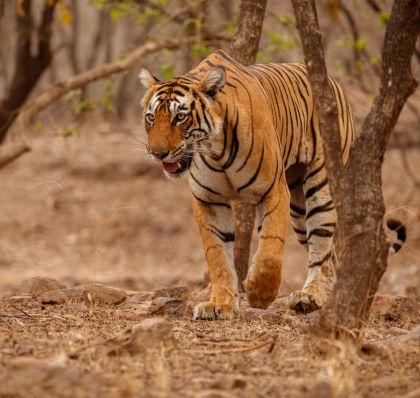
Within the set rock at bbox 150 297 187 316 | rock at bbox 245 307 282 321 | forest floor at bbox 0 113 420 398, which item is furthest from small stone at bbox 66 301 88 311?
rock at bbox 245 307 282 321

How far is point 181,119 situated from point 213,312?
3.60 feet

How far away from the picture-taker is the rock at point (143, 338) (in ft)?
13.4

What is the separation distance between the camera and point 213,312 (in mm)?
5508

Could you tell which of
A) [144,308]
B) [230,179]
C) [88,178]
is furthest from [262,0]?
[88,178]

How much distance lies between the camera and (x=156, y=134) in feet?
17.1

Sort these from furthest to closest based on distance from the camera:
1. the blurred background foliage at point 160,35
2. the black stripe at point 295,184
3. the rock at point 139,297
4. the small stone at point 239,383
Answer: the blurred background foliage at point 160,35 < the black stripe at point 295,184 < the rock at point 139,297 < the small stone at point 239,383

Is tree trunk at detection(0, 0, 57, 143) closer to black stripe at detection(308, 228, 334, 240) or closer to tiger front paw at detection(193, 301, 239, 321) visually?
black stripe at detection(308, 228, 334, 240)

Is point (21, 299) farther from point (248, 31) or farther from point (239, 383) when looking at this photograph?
point (239, 383)

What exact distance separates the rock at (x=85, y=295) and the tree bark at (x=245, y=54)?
1071mm

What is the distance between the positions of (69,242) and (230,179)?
28.1 ft

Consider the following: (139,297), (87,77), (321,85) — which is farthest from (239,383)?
(87,77)

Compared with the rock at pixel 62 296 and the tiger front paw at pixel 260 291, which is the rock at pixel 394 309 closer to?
the tiger front paw at pixel 260 291

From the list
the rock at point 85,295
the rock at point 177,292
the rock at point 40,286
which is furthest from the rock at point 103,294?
the rock at point 40,286

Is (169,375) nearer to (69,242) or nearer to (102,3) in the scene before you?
(102,3)
